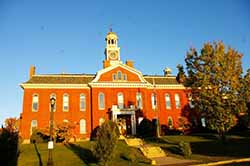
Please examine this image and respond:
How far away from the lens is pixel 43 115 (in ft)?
133

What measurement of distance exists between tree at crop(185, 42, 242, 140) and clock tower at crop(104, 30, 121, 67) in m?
21.2

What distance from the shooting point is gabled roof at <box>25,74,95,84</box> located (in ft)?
139

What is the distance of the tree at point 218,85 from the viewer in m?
29.0

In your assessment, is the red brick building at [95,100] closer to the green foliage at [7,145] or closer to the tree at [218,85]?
the tree at [218,85]

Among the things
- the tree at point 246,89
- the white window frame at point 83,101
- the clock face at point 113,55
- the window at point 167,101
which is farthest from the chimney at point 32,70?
the tree at point 246,89

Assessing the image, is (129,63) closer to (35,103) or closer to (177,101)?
(177,101)

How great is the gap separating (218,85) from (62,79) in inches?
1001

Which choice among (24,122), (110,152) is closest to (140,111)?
(24,122)

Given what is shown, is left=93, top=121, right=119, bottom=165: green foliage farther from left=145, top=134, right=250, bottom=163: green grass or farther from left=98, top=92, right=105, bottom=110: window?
left=98, top=92, right=105, bottom=110: window

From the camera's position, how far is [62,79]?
144 feet

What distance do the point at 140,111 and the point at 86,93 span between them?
9.32 metres

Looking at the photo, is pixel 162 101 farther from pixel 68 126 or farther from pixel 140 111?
pixel 68 126

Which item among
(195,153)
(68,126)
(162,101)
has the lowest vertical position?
(195,153)

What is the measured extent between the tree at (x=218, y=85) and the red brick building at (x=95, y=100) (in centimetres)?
1062
